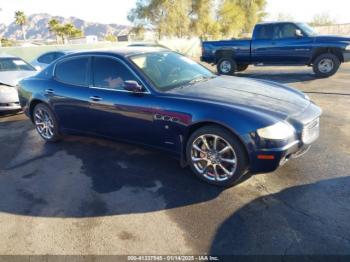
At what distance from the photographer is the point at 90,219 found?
322 centimetres

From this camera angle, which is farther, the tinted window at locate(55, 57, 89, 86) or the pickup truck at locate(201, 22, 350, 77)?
the pickup truck at locate(201, 22, 350, 77)

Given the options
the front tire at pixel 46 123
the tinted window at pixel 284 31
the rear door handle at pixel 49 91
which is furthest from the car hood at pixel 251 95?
the tinted window at pixel 284 31

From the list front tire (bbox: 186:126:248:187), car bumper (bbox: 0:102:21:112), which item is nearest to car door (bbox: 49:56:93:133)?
front tire (bbox: 186:126:248:187)

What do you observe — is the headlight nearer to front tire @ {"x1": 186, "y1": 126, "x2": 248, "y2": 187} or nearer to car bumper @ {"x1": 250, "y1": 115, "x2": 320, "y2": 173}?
car bumper @ {"x1": 250, "y1": 115, "x2": 320, "y2": 173}

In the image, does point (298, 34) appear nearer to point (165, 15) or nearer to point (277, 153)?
point (277, 153)

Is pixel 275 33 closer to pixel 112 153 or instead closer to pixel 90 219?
pixel 112 153

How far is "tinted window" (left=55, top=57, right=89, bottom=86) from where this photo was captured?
4757 mm

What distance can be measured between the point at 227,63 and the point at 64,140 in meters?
8.44

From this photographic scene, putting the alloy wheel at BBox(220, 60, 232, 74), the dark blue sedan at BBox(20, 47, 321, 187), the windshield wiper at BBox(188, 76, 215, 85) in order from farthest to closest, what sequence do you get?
1. the alloy wheel at BBox(220, 60, 232, 74)
2. the windshield wiper at BBox(188, 76, 215, 85)
3. the dark blue sedan at BBox(20, 47, 321, 187)

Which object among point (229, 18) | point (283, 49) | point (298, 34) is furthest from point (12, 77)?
point (229, 18)

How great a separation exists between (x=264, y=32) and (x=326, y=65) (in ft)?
8.29

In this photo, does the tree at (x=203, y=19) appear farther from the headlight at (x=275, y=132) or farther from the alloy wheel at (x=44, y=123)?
the headlight at (x=275, y=132)

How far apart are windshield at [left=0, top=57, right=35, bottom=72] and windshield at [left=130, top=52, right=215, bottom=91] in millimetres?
5996

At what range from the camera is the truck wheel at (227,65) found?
12.4 metres
